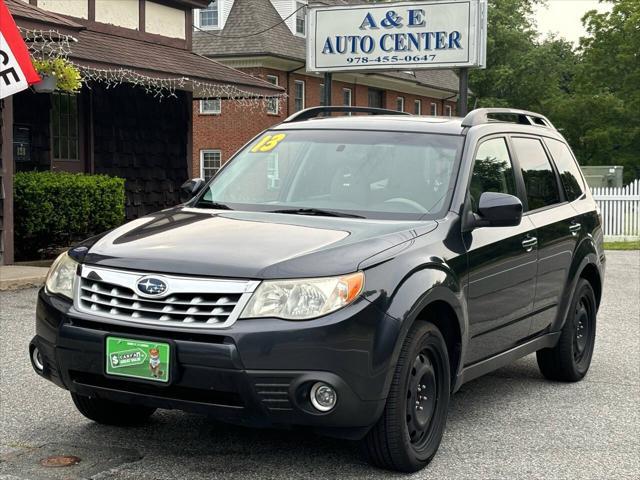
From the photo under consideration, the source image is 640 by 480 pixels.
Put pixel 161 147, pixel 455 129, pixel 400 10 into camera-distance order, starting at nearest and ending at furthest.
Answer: pixel 455 129
pixel 161 147
pixel 400 10

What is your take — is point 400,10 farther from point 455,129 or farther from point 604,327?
point 455,129

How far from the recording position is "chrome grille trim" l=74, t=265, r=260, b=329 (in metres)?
4.36

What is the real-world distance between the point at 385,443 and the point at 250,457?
75 cm

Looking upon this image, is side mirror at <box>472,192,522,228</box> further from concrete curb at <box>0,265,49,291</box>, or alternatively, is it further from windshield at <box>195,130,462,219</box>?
concrete curb at <box>0,265,49,291</box>

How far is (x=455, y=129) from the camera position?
19.5 ft

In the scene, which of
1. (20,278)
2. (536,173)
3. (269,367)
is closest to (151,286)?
(269,367)

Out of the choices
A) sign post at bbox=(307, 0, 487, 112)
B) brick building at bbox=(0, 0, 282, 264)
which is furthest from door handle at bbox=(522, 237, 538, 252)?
sign post at bbox=(307, 0, 487, 112)

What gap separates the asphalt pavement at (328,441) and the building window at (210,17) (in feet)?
102

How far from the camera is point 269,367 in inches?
169

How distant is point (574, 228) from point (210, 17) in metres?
31.8

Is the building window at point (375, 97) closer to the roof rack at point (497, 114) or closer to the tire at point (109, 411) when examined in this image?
the roof rack at point (497, 114)

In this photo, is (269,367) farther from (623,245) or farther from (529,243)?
(623,245)

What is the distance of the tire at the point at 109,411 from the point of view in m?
5.50

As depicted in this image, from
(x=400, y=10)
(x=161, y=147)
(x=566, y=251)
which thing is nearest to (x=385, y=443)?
(x=566, y=251)
